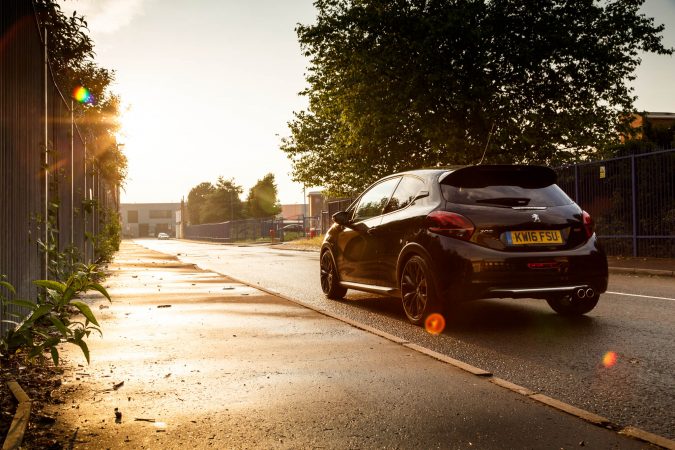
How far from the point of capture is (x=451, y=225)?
601 centimetres

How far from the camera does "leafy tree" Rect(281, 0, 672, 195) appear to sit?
22.0m

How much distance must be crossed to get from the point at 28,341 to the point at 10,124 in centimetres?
193

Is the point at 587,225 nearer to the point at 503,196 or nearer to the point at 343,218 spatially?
the point at 503,196

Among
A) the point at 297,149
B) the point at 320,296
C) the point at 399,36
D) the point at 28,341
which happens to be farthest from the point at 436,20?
the point at 28,341

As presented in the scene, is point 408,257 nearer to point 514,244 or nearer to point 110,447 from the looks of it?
point 514,244

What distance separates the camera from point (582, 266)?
613 centimetres

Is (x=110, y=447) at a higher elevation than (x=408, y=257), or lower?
lower

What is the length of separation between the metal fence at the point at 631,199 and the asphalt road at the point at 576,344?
6.68m

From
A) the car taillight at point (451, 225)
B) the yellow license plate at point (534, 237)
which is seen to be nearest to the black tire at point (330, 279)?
the car taillight at point (451, 225)

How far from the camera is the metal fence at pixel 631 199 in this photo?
49.3ft

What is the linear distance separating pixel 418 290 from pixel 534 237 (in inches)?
49.4

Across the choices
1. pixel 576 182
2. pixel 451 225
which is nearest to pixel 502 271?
pixel 451 225

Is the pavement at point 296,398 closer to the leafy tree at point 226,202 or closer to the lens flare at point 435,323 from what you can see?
the lens flare at point 435,323

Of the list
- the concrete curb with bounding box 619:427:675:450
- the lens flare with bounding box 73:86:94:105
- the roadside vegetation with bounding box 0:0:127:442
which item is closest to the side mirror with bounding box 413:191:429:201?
the roadside vegetation with bounding box 0:0:127:442
